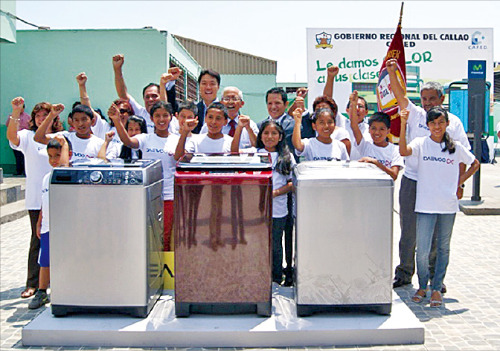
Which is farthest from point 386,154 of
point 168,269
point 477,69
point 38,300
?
point 477,69

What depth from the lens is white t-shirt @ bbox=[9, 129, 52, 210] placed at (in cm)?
523

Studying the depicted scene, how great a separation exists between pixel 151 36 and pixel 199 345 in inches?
532

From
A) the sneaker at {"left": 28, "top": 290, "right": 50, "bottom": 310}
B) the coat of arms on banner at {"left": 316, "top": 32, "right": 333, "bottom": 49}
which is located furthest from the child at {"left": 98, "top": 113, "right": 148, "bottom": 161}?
the coat of arms on banner at {"left": 316, "top": 32, "right": 333, "bottom": 49}

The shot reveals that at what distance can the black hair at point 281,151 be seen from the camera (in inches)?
192

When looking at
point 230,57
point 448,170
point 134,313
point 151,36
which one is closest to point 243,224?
point 134,313

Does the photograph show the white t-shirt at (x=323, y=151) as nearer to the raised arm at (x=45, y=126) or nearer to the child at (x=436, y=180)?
the child at (x=436, y=180)

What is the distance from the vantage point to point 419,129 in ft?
17.6

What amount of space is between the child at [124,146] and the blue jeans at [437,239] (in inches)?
102

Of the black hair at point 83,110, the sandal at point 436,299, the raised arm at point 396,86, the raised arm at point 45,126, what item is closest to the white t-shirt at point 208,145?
the black hair at point 83,110

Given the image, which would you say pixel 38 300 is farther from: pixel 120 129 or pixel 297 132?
pixel 297 132

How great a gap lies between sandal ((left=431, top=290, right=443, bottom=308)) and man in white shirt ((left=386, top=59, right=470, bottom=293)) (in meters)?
0.40

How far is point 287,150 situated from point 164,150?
3.60 feet

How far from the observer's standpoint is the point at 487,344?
413cm

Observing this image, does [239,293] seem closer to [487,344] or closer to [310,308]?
[310,308]
